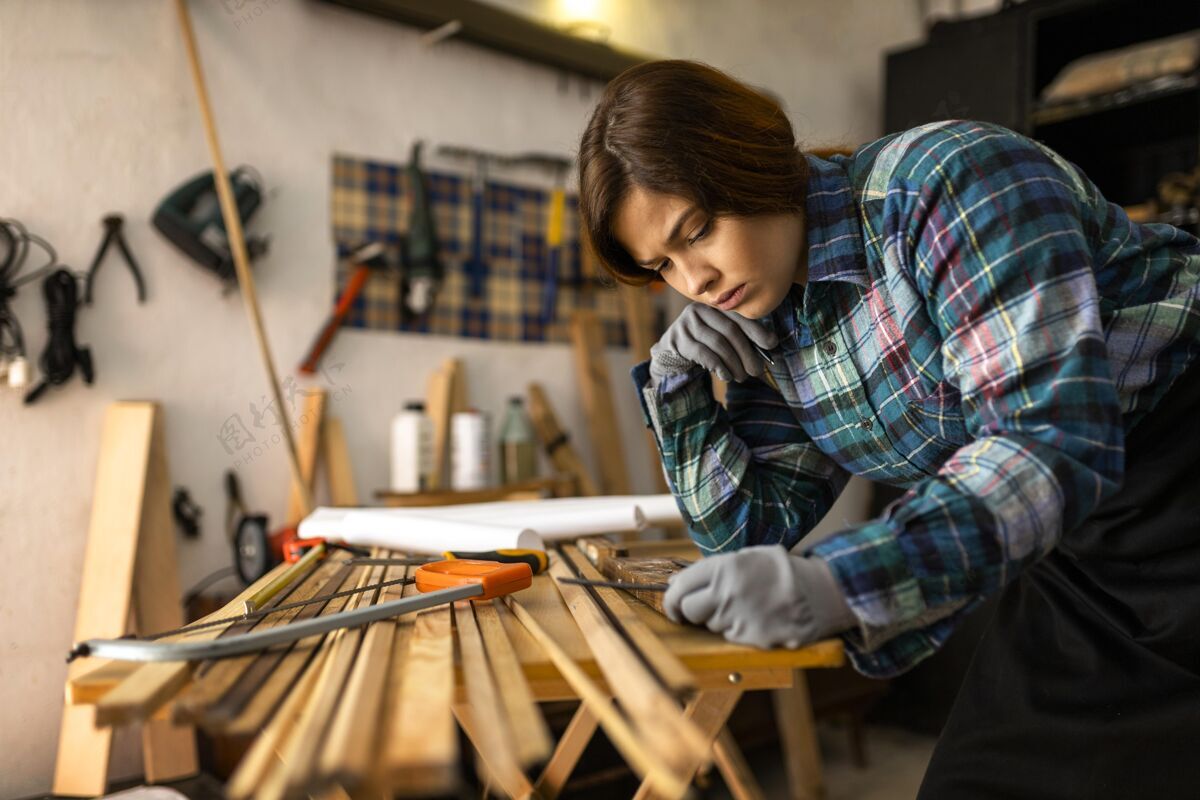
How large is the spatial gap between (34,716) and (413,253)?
1.43m

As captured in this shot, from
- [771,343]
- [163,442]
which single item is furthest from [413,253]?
[771,343]

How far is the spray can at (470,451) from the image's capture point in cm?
255

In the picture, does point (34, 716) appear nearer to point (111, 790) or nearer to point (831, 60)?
point (111, 790)

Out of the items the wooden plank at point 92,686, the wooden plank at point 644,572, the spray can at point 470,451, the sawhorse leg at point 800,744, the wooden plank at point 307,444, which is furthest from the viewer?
the sawhorse leg at point 800,744

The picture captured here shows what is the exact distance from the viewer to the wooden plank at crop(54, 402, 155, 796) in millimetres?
1869

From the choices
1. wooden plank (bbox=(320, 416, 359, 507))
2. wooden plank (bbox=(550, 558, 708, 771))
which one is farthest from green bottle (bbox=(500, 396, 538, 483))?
wooden plank (bbox=(550, 558, 708, 771))

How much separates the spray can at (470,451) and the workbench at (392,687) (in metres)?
1.49

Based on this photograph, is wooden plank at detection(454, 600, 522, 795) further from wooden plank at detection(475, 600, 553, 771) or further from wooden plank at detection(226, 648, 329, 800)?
wooden plank at detection(226, 648, 329, 800)

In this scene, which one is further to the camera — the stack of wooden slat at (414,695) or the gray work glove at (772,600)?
the gray work glove at (772,600)

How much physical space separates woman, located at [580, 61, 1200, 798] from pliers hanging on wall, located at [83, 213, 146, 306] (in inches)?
56.9

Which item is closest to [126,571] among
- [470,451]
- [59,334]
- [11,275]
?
[59,334]

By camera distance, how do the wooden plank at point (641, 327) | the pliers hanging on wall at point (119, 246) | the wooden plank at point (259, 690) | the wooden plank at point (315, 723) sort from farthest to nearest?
the wooden plank at point (641, 327) → the pliers hanging on wall at point (119, 246) → the wooden plank at point (259, 690) → the wooden plank at point (315, 723)

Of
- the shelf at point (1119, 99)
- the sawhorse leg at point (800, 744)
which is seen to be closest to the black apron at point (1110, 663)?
the sawhorse leg at point (800, 744)

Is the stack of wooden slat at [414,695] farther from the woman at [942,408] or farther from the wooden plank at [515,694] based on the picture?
the woman at [942,408]
